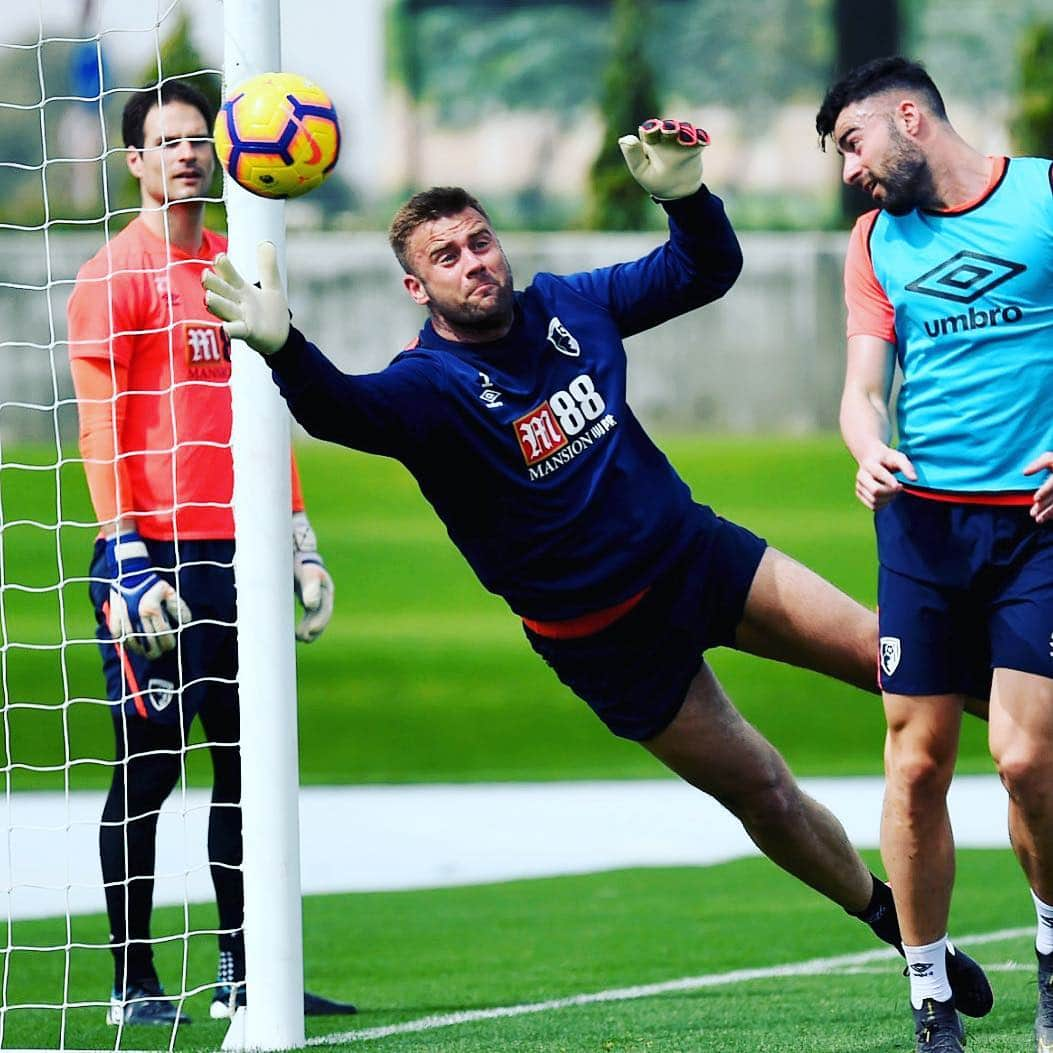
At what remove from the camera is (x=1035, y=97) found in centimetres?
2203

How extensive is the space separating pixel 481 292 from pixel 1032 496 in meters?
1.50

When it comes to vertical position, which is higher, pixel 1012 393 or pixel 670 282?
pixel 670 282

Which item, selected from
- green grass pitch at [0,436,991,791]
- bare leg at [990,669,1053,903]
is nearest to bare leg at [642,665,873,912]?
bare leg at [990,669,1053,903]

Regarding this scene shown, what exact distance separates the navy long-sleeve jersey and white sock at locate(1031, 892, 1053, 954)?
1.31 metres

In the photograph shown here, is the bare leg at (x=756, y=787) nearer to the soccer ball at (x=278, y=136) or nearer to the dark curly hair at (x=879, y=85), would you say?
the dark curly hair at (x=879, y=85)

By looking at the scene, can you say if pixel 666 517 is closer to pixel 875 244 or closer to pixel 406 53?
pixel 875 244

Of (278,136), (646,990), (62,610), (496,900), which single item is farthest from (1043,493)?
(496,900)

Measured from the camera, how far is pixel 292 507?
544cm

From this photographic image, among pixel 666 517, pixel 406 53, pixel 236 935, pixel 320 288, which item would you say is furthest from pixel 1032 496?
pixel 406 53

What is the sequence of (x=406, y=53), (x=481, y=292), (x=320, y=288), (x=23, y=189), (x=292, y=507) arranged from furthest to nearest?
(x=406, y=53)
(x=23, y=189)
(x=320, y=288)
(x=292, y=507)
(x=481, y=292)

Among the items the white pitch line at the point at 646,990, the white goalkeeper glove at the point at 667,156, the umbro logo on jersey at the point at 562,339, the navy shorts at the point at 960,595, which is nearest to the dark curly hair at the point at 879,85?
the white goalkeeper glove at the point at 667,156

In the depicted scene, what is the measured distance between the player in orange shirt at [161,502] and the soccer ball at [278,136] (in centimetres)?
106

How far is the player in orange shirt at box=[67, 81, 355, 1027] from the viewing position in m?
5.67

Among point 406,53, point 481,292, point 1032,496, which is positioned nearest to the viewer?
point 1032,496
